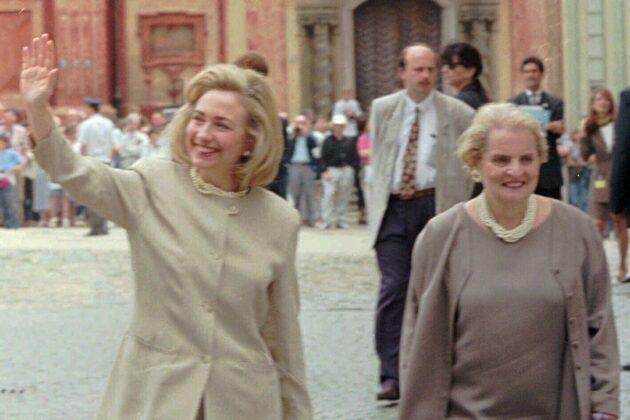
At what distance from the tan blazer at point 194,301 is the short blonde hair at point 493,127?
0.71m

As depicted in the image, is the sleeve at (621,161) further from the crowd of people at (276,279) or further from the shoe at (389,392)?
the crowd of people at (276,279)

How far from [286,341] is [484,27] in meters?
28.0

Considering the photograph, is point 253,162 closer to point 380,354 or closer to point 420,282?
point 420,282

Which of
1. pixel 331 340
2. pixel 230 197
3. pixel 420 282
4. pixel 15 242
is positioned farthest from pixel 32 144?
pixel 15 242

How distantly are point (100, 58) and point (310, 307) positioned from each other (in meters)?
19.8

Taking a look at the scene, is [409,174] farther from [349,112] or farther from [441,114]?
[349,112]

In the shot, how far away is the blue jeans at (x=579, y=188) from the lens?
24.1m

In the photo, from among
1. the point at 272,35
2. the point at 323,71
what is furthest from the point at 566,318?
the point at 272,35

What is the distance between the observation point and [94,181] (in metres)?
4.66

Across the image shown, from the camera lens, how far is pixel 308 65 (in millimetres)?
32594

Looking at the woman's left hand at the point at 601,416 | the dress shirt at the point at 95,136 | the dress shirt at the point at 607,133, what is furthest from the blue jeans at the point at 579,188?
the woman's left hand at the point at 601,416

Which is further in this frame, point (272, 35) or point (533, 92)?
point (272, 35)

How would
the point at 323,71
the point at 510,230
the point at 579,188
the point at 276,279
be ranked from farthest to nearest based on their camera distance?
the point at 323,71 < the point at 579,188 < the point at 510,230 < the point at 276,279

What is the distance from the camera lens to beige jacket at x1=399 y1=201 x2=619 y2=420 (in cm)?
510
